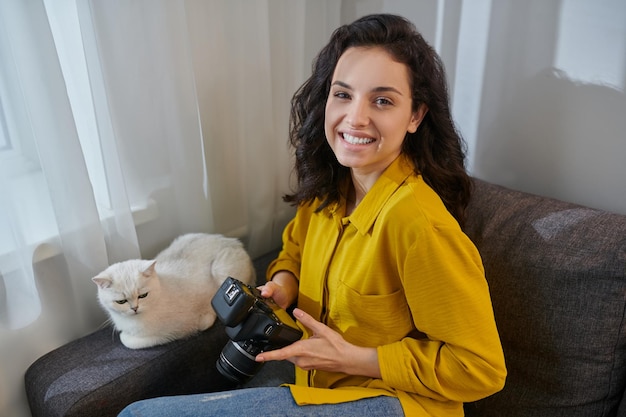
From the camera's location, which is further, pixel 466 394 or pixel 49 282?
pixel 49 282

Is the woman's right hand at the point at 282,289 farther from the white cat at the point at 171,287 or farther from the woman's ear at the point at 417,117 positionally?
the woman's ear at the point at 417,117

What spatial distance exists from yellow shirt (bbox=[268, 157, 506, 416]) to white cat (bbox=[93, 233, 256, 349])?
327 mm

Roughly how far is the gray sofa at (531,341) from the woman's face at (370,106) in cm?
37

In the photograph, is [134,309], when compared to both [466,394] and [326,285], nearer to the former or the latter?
[326,285]

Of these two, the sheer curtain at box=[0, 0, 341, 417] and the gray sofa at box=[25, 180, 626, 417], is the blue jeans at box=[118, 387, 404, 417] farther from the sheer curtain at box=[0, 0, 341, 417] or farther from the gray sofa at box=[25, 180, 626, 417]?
the sheer curtain at box=[0, 0, 341, 417]

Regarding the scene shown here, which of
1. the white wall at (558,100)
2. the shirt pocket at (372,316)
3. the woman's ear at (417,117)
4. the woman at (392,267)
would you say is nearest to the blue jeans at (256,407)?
the woman at (392,267)

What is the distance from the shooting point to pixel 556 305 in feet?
3.49

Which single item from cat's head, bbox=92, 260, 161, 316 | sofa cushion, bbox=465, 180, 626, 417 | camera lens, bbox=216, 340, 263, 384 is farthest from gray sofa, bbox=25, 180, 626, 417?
camera lens, bbox=216, 340, 263, 384

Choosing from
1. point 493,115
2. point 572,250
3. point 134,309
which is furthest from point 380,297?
point 493,115

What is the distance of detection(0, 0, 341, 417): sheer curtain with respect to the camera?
1069mm

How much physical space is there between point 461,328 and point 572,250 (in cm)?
34

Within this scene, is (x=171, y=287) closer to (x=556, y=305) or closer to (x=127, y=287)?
(x=127, y=287)

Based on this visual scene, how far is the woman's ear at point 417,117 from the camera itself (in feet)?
3.26

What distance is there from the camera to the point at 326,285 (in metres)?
1.10
